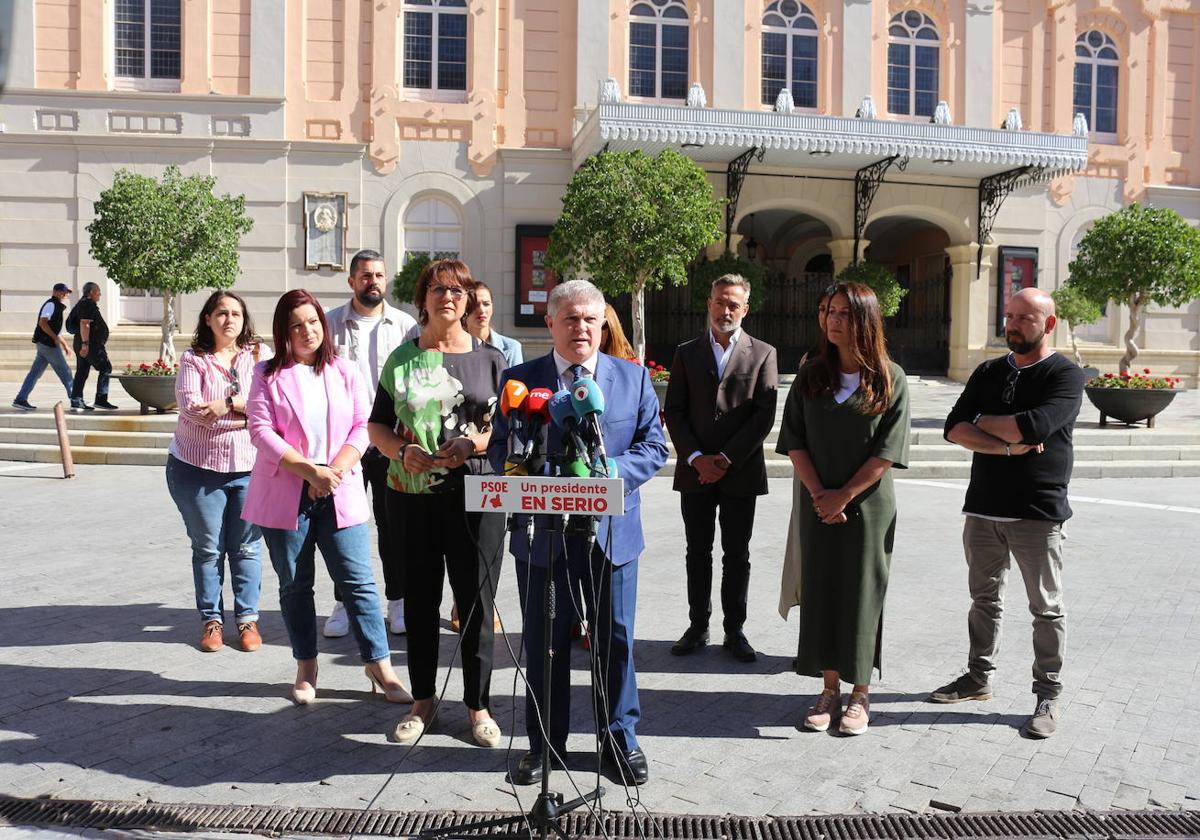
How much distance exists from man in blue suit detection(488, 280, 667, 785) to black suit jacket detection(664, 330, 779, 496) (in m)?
1.66

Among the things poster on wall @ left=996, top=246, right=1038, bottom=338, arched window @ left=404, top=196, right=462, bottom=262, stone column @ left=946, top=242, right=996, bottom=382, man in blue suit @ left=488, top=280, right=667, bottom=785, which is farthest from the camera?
stone column @ left=946, top=242, right=996, bottom=382

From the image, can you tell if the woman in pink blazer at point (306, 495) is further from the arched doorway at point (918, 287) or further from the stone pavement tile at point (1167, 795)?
the arched doorway at point (918, 287)

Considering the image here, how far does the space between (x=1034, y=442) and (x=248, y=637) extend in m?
4.03

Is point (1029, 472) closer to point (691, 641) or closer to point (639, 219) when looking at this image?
point (691, 641)

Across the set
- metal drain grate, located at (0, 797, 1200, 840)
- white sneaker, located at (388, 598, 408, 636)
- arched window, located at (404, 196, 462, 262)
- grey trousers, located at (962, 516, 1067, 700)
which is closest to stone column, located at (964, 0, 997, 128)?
arched window, located at (404, 196, 462, 262)

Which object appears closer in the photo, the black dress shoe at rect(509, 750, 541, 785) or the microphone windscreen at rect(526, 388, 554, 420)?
the microphone windscreen at rect(526, 388, 554, 420)

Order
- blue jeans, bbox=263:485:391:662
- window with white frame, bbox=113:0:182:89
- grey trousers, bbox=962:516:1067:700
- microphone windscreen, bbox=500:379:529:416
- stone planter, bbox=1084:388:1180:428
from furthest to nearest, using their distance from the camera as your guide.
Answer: window with white frame, bbox=113:0:182:89
stone planter, bbox=1084:388:1180:428
blue jeans, bbox=263:485:391:662
grey trousers, bbox=962:516:1067:700
microphone windscreen, bbox=500:379:529:416

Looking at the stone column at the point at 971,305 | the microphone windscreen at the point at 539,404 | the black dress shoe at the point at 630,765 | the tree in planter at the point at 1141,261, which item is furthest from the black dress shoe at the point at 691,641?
the stone column at the point at 971,305

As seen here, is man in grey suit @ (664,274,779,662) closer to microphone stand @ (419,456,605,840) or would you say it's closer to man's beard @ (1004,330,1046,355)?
man's beard @ (1004,330,1046,355)

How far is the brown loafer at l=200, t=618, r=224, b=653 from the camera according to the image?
5.50m

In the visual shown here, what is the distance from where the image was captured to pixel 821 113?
73.2 ft

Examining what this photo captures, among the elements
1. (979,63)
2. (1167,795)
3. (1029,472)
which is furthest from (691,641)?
(979,63)

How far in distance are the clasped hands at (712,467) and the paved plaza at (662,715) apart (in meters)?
0.96

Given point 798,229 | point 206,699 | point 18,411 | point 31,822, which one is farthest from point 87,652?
point 798,229
